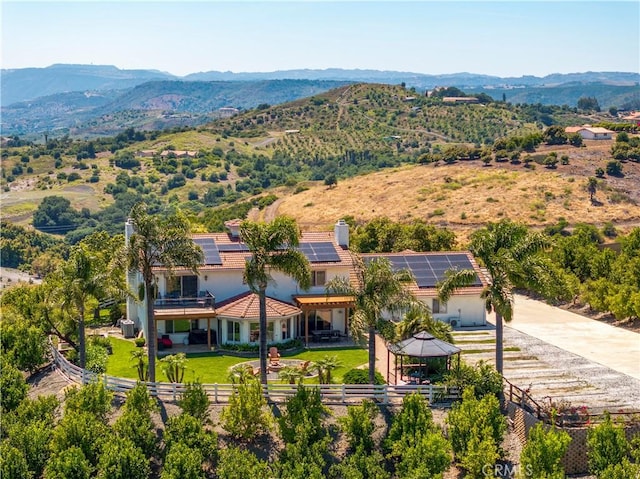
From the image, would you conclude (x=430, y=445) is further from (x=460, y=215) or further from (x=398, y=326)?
(x=460, y=215)

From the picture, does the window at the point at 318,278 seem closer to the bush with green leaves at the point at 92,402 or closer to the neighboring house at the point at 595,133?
the bush with green leaves at the point at 92,402

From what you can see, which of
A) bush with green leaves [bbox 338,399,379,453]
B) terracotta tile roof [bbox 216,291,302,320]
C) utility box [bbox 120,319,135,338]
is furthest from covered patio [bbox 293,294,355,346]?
bush with green leaves [bbox 338,399,379,453]

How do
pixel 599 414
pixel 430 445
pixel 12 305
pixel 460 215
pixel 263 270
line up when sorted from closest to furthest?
pixel 430 445 → pixel 599 414 → pixel 263 270 → pixel 12 305 → pixel 460 215

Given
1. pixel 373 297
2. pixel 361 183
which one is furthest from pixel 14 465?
pixel 361 183

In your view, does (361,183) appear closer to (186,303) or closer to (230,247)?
(230,247)

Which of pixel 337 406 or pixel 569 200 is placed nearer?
pixel 337 406

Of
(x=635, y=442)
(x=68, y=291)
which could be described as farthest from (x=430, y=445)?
(x=68, y=291)
